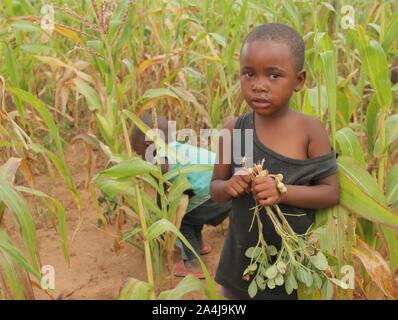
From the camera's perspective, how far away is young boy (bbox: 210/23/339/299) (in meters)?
1.21

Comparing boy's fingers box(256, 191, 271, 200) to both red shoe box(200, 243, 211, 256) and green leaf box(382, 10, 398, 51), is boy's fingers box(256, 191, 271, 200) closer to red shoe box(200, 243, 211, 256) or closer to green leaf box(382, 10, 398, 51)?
green leaf box(382, 10, 398, 51)

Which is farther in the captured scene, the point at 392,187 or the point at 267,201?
the point at 392,187

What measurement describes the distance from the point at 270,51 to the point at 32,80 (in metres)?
2.22

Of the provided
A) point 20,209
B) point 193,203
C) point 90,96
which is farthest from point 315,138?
point 193,203

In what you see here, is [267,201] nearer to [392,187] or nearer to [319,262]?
[319,262]

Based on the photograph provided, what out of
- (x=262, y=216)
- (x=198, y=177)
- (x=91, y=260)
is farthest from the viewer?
(x=91, y=260)

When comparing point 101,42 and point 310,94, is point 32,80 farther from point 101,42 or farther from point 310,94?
point 310,94

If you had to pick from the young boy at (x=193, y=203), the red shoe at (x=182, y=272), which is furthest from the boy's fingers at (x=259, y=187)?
the red shoe at (x=182, y=272)

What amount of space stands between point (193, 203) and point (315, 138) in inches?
38.3

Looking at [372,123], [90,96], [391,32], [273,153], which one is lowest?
[273,153]

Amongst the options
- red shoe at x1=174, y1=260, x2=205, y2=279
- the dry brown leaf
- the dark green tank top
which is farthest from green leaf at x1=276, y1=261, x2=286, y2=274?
red shoe at x1=174, y1=260, x2=205, y2=279

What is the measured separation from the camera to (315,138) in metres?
1.29

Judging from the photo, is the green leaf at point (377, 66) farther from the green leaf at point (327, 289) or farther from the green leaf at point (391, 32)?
the green leaf at point (327, 289)
